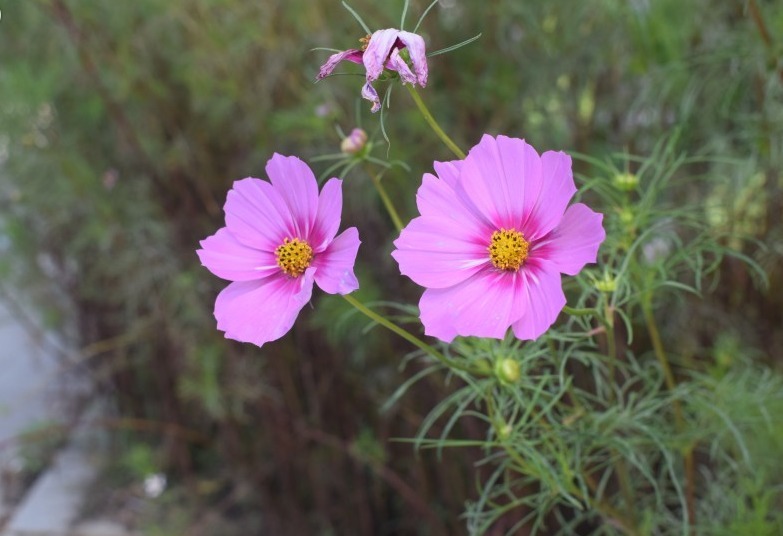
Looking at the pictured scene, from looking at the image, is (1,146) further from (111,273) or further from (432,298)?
(432,298)

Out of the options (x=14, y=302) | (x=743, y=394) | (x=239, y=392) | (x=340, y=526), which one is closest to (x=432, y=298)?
(x=743, y=394)

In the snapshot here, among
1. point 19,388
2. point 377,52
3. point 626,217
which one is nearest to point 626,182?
point 626,217

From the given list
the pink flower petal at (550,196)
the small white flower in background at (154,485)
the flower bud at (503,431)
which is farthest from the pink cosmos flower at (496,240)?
the small white flower in background at (154,485)

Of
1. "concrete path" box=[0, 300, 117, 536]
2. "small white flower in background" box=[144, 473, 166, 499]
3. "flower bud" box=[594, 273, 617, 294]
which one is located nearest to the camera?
"flower bud" box=[594, 273, 617, 294]

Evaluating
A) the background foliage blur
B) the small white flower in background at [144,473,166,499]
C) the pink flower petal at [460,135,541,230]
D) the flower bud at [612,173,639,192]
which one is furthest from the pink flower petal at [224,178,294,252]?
the small white flower in background at [144,473,166,499]

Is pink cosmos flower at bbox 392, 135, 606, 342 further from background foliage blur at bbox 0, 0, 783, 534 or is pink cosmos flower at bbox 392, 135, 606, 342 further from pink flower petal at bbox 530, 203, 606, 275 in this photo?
background foliage blur at bbox 0, 0, 783, 534

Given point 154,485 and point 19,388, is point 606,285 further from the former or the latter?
point 19,388

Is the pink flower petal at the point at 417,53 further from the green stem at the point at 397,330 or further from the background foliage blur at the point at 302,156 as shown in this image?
the background foliage blur at the point at 302,156
